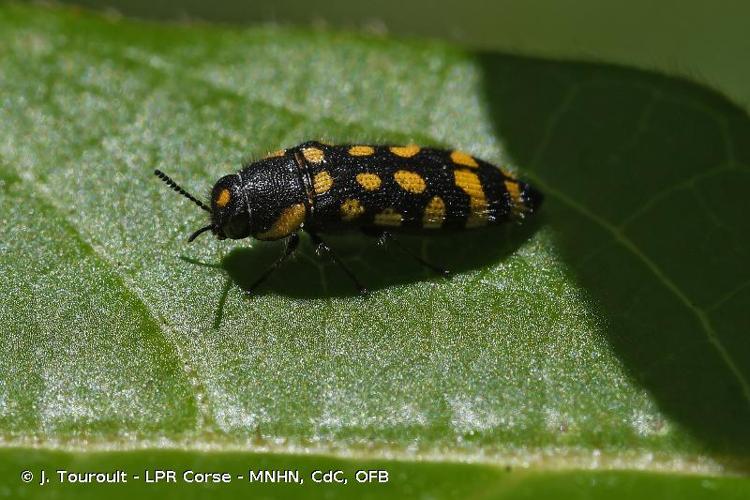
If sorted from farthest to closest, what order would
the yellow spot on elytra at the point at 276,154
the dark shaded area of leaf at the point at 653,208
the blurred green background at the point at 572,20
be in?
the blurred green background at the point at 572,20 → the yellow spot on elytra at the point at 276,154 → the dark shaded area of leaf at the point at 653,208

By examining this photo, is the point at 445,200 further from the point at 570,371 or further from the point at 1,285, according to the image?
the point at 1,285

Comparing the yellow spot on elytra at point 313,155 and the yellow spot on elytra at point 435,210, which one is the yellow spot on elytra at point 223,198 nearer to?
the yellow spot on elytra at point 313,155

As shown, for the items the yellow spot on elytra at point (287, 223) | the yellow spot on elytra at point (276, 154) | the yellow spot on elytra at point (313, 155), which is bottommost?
the yellow spot on elytra at point (287, 223)

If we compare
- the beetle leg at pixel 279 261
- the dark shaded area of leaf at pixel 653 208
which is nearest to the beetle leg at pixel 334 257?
the beetle leg at pixel 279 261

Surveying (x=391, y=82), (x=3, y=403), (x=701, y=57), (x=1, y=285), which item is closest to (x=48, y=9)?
(x=1, y=285)

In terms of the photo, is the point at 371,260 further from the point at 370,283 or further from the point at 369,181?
the point at 369,181

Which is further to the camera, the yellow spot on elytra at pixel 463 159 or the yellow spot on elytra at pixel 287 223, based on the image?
the yellow spot on elytra at pixel 463 159
